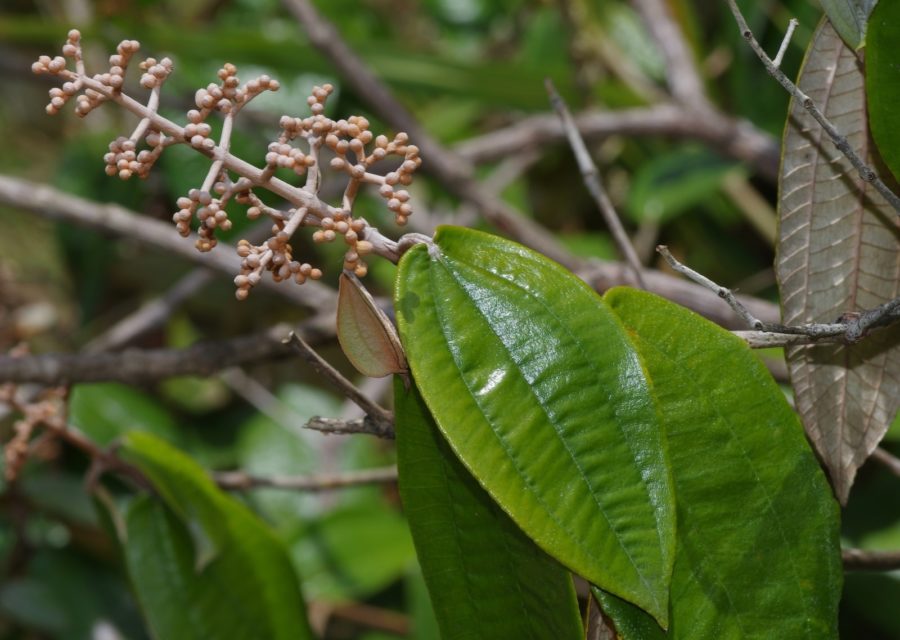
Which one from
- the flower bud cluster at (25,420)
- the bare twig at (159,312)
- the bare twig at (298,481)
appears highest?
the flower bud cluster at (25,420)

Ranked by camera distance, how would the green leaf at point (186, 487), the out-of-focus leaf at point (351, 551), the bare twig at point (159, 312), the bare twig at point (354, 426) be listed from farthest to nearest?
the bare twig at point (159, 312), the out-of-focus leaf at point (351, 551), the green leaf at point (186, 487), the bare twig at point (354, 426)

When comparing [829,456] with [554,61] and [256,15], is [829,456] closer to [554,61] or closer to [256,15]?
[554,61]

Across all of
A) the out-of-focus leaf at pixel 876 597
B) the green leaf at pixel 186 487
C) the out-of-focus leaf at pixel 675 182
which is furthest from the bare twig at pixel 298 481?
the out-of-focus leaf at pixel 675 182

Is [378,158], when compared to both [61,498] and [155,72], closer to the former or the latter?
[155,72]

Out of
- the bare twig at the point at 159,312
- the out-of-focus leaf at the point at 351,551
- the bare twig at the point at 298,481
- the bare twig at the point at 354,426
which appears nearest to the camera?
the bare twig at the point at 354,426

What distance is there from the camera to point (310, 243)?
1798 millimetres

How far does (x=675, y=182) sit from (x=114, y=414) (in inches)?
34.5

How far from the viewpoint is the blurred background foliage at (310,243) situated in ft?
4.17

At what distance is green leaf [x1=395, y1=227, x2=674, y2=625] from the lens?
0.52m

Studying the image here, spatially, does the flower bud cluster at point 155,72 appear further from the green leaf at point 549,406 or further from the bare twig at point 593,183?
the bare twig at point 593,183

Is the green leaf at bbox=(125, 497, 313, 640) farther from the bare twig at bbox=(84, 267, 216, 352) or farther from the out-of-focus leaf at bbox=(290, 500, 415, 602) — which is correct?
the bare twig at bbox=(84, 267, 216, 352)

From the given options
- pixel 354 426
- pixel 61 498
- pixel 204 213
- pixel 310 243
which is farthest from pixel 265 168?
pixel 310 243

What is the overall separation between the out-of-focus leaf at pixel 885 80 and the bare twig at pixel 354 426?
0.34 meters

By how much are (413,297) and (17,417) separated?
1182 mm
